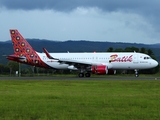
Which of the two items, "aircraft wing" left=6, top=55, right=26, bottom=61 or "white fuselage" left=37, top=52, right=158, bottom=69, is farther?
"aircraft wing" left=6, top=55, right=26, bottom=61

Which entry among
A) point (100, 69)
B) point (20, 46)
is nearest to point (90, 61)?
point (100, 69)

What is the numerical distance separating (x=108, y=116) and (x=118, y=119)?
0.67 metres

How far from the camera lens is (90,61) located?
55.8 meters

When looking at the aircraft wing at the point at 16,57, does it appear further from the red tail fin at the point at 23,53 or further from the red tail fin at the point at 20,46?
the red tail fin at the point at 20,46

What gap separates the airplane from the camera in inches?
2111

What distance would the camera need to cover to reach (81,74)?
54656mm

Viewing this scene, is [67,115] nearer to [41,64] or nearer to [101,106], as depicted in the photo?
[101,106]

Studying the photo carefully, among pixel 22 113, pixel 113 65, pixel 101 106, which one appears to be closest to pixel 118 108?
pixel 101 106

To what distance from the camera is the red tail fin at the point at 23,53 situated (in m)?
58.6

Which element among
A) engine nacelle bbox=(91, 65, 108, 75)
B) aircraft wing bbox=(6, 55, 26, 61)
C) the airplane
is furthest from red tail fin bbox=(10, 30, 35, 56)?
engine nacelle bbox=(91, 65, 108, 75)

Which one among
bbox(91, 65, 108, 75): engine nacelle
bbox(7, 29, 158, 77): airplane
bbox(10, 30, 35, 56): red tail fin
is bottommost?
bbox(91, 65, 108, 75): engine nacelle

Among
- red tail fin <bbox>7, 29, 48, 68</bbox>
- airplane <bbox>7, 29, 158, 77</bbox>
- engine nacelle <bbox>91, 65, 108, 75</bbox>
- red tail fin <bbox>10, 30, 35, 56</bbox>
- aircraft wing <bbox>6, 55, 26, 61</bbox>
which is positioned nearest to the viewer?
engine nacelle <bbox>91, 65, 108, 75</bbox>

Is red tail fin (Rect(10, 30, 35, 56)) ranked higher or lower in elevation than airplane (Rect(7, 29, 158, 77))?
higher

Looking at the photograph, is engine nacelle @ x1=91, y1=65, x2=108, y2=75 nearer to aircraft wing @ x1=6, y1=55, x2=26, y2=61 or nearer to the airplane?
the airplane
